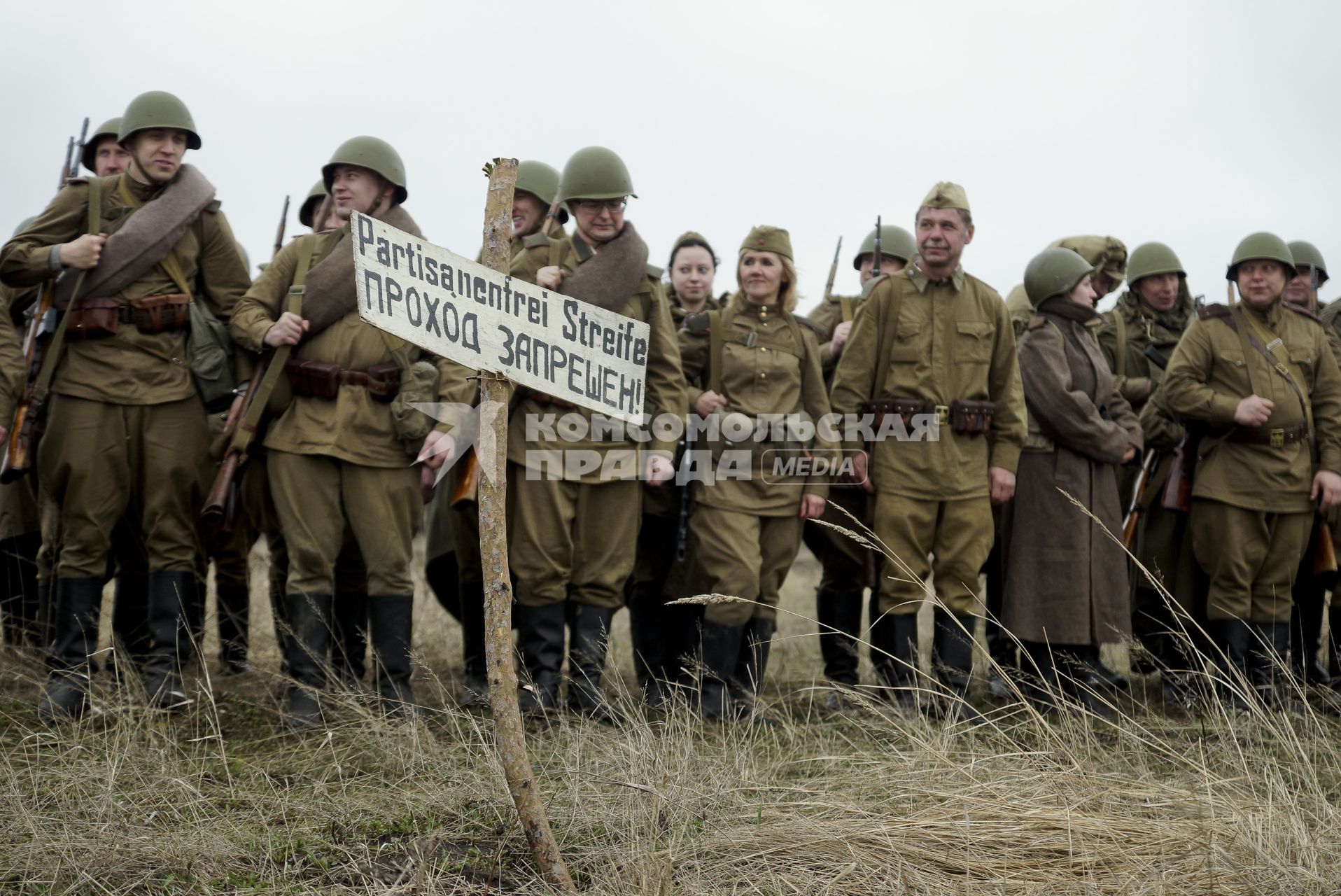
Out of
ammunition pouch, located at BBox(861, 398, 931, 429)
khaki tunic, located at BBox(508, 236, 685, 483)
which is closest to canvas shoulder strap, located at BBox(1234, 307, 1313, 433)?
ammunition pouch, located at BBox(861, 398, 931, 429)

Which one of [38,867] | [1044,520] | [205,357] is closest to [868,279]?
[1044,520]

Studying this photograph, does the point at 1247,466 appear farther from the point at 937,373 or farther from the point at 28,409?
the point at 28,409

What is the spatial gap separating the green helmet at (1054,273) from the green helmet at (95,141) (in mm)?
4876

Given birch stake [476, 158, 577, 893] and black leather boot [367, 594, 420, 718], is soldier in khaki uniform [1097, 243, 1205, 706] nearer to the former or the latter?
black leather boot [367, 594, 420, 718]

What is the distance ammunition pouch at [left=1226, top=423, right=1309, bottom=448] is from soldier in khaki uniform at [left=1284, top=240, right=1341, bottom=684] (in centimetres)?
53

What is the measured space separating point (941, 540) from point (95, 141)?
16.1ft

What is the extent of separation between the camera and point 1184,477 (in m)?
7.01

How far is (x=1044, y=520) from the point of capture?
21.8ft

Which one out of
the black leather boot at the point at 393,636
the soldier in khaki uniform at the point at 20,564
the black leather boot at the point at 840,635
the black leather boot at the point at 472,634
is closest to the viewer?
the black leather boot at the point at 393,636

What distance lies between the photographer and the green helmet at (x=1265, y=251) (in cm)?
693

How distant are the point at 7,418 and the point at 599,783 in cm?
310

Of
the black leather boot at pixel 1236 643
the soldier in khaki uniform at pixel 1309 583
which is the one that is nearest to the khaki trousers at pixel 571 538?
the black leather boot at pixel 1236 643

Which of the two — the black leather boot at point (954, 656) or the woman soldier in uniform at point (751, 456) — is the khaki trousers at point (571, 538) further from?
the black leather boot at point (954, 656)

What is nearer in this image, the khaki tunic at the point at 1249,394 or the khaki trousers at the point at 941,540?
the khaki trousers at the point at 941,540
